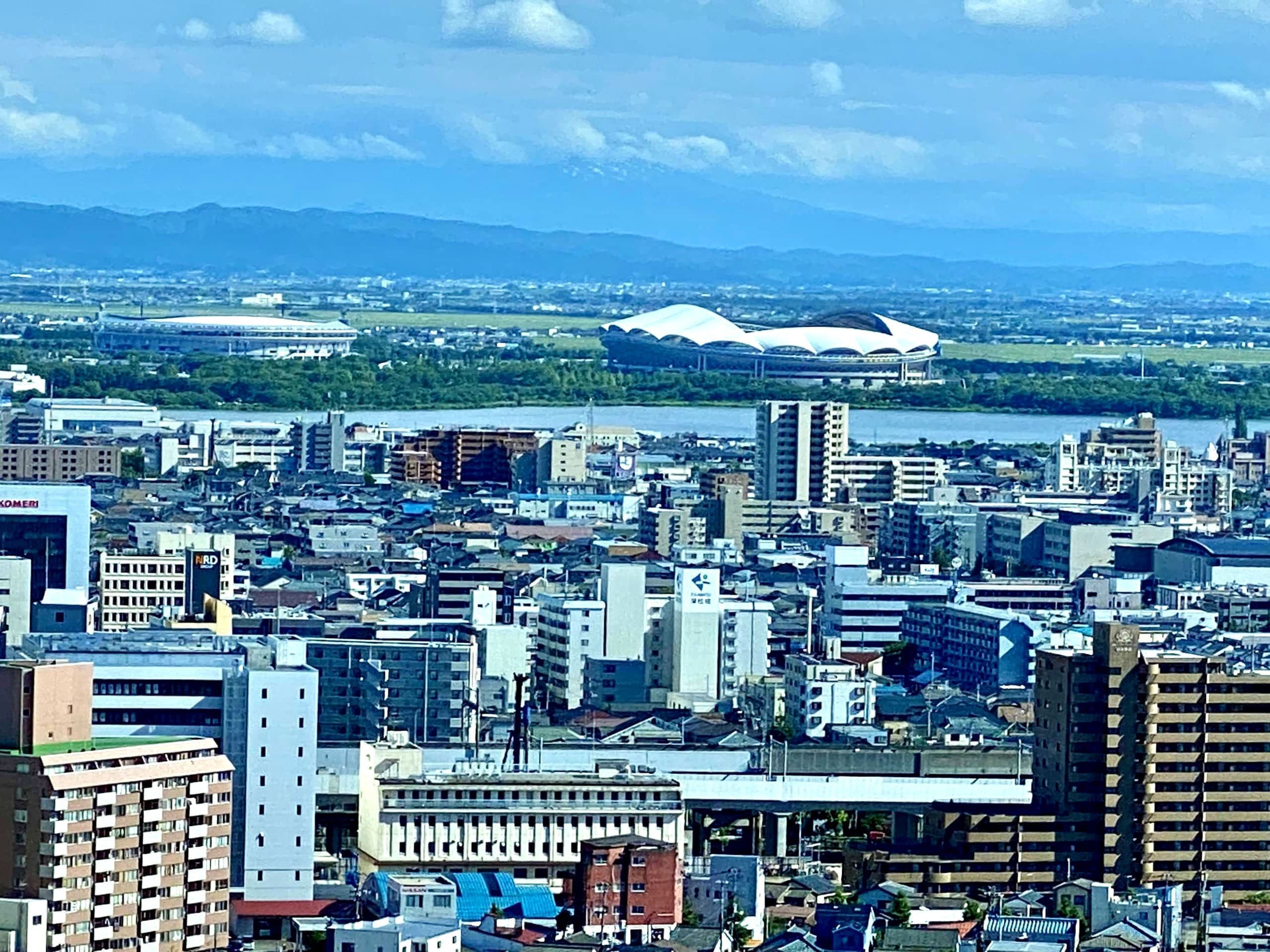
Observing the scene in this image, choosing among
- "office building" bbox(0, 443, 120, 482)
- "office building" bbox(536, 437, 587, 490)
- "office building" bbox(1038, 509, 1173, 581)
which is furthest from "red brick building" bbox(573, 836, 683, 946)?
"office building" bbox(536, 437, 587, 490)

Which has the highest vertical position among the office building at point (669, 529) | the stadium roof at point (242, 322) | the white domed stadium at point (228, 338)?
the stadium roof at point (242, 322)

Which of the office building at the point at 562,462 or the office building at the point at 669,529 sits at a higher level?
the office building at the point at 562,462

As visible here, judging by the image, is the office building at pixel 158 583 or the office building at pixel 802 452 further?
the office building at pixel 802 452

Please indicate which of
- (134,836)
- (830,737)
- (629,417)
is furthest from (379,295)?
(134,836)

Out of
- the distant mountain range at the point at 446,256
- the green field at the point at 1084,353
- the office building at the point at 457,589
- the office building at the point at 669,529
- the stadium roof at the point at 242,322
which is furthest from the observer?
the distant mountain range at the point at 446,256

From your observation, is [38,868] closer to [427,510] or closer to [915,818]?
[915,818]

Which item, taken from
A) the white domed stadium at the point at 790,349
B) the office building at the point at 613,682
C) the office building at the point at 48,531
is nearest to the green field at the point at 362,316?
the white domed stadium at the point at 790,349

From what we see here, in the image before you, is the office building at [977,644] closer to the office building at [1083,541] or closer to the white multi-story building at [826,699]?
the white multi-story building at [826,699]

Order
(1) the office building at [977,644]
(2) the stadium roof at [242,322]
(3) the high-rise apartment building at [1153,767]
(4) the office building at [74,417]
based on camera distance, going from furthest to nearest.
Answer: (2) the stadium roof at [242,322]
(4) the office building at [74,417]
(1) the office building at [977,644]
(3) the high-rise apartment building at [1153,767]
